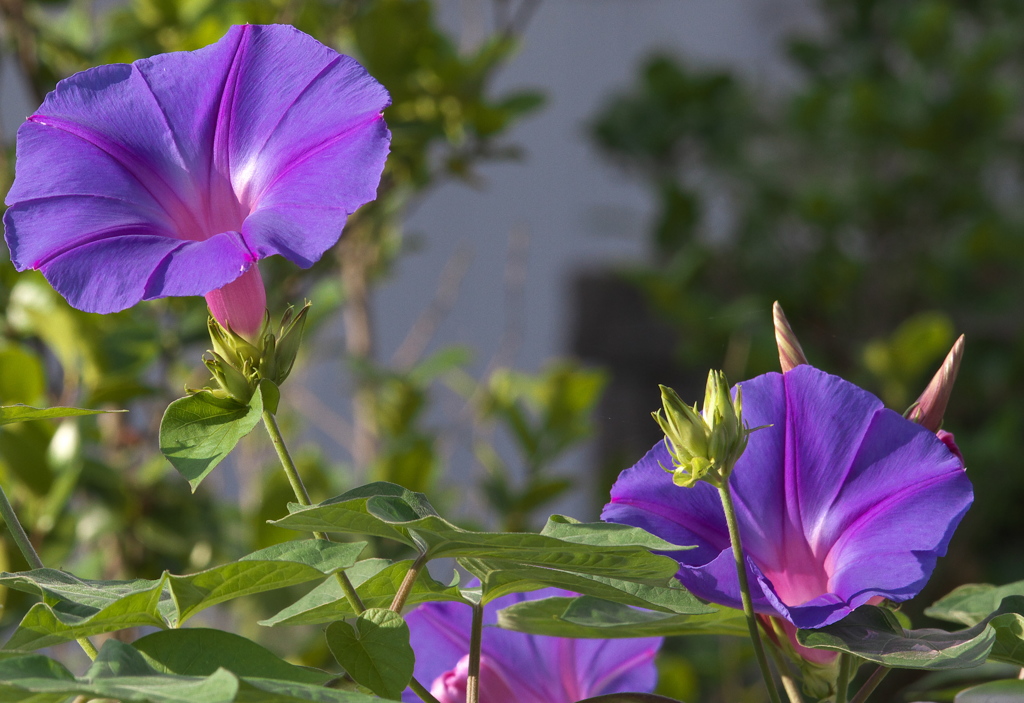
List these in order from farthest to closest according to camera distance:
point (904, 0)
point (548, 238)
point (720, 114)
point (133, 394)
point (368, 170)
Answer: point (548, 238) → point (904, 0) → point (720, 114) → point (133, 394) → point (368, 170)

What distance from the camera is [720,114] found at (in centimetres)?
191

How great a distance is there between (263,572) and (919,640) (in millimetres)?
191

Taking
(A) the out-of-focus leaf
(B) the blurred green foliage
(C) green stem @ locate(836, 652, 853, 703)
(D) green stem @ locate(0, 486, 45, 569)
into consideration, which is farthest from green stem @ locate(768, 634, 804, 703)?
(B) the blurred green foliage

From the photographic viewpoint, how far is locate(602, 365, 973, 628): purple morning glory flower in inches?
12.3

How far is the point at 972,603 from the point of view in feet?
1.30

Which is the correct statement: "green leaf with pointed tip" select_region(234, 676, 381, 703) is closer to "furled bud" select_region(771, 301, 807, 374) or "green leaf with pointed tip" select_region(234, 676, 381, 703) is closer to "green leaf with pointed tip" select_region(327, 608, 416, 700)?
"green leaf with pointed tip" select_region(327, 608, 416, 700)

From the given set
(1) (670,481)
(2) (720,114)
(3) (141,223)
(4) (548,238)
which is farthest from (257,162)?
(4) (548,238)

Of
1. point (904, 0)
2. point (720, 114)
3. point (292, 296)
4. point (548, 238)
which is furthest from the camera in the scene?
point (548, 238)

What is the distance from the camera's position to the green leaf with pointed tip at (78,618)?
10.4 inches

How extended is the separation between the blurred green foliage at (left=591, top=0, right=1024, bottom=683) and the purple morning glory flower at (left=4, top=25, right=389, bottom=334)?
1.20 m

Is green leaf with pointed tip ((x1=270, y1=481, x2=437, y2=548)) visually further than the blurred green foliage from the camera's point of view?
No

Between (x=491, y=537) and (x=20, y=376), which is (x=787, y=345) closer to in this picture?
(x=491, y=537)

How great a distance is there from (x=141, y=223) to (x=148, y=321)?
1.84 feet

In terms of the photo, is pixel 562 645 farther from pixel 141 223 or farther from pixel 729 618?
pixel 141 223
